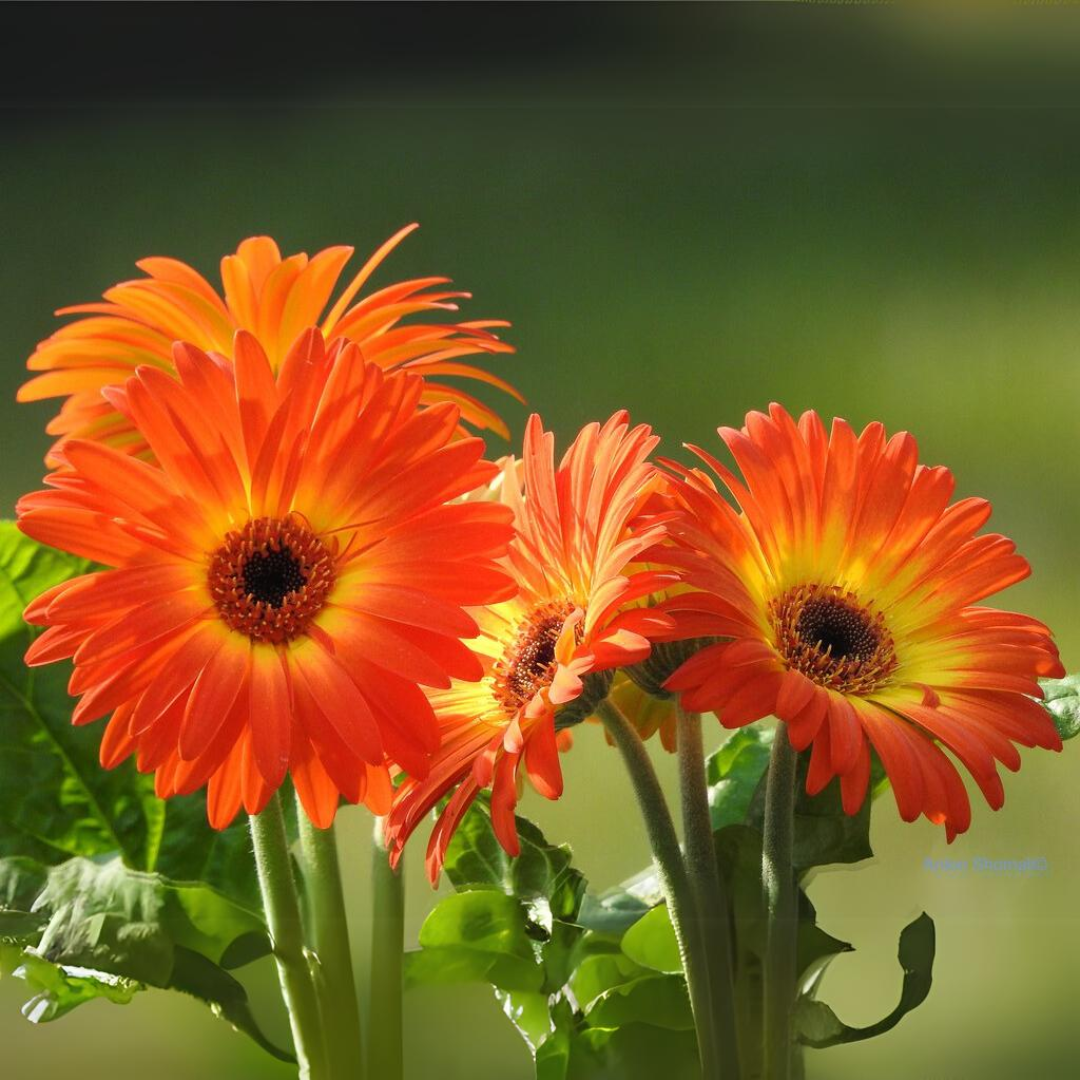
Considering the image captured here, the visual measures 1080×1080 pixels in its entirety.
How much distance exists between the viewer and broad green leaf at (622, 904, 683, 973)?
368 mm

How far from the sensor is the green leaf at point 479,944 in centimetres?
37

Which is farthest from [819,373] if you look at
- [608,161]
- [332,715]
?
[332,715]

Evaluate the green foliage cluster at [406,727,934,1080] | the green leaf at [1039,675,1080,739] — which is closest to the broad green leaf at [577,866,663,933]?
the green foliage cluster at [406,727,934,1080]

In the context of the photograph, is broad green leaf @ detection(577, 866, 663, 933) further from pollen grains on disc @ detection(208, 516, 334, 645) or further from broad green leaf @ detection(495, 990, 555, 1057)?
pollen grains on disc @ detection(208, 516, 334, 645)

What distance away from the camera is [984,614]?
347 millimetres

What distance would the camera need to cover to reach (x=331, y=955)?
1.18 feet

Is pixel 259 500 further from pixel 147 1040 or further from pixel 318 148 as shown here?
pixel 318 148

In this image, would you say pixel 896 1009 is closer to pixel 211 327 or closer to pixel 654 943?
pixel 654 943

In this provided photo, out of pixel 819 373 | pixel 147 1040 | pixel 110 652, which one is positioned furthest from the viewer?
pixel 819 373

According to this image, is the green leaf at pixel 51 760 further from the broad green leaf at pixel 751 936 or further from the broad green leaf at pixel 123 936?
the broad green leaf at pixel 751 936

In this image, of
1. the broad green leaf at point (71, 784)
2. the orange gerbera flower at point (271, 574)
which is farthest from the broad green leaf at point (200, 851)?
the orange gerbera flower at point (271, 574)

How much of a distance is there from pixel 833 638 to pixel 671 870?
71 millimetres

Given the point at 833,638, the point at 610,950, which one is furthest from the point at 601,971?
the point at 833,638

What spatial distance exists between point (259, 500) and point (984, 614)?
181mm
